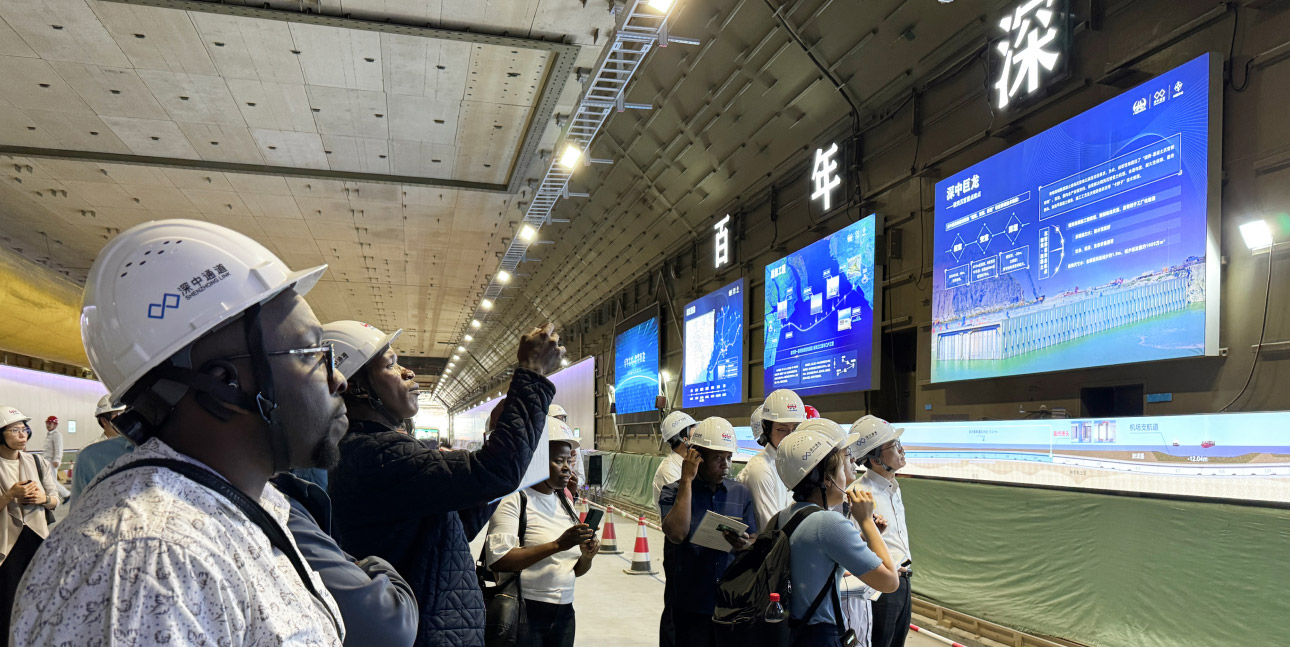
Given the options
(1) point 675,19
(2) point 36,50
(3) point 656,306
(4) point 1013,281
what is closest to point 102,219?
(2) point 36,50

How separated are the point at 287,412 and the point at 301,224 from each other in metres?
18.3

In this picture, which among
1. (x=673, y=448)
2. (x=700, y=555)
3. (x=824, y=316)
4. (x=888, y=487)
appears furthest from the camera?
(x=824, y=316)

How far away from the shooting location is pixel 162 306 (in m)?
1.14

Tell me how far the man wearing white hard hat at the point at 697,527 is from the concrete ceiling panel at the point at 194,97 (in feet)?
31.0

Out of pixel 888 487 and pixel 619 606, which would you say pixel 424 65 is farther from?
pixel 888 487

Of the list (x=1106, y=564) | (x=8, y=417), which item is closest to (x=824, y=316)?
(x=1106, y=564)

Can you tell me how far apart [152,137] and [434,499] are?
1337 cm

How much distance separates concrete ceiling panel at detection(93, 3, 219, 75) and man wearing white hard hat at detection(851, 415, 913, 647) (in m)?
8.57

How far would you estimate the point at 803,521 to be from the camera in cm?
323

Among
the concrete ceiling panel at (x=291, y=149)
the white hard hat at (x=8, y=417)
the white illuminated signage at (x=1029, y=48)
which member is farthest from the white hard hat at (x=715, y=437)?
the concrete ceiling panel at (x=291, y=149)

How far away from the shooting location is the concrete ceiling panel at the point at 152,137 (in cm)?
1259

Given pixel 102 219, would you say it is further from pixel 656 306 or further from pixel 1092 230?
pixel 1092 230

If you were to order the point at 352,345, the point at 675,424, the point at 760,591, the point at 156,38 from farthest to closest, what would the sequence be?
the point at 156,38 < the point at 675,424 < the point at 760,591 < the point at 352,345

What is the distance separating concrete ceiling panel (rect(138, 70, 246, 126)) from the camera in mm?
11000
